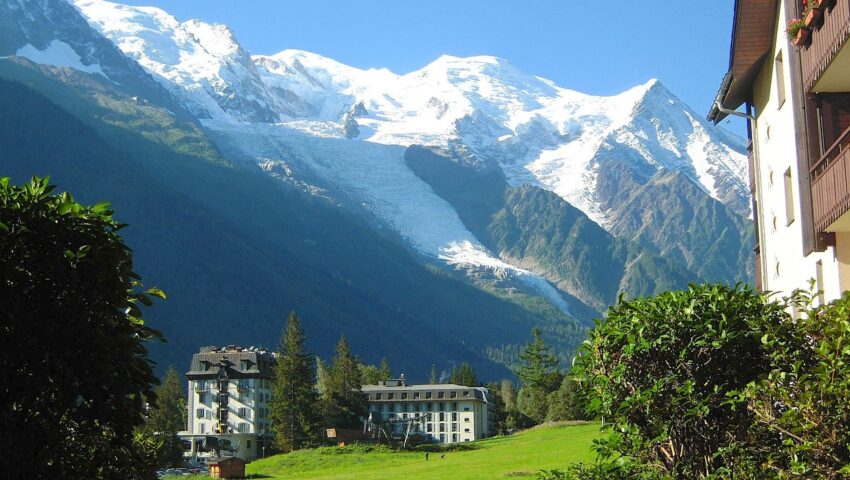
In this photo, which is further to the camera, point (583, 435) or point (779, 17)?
point (583, 435)

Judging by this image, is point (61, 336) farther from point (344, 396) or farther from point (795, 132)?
point (344, 396)

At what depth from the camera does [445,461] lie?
305ft

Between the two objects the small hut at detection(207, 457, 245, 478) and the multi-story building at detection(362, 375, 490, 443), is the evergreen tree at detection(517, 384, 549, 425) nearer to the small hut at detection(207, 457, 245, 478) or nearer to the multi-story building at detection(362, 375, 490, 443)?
the multi-story building at detection(362, 375, 490, 443)

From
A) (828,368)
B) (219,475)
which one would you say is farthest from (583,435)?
(828,368)

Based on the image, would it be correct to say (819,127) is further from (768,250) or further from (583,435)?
(583,435)

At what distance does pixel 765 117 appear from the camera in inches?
1211

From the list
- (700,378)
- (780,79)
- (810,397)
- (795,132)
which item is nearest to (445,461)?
(780,79)

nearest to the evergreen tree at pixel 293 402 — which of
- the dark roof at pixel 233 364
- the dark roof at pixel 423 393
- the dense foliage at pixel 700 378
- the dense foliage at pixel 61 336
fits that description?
the dark roof at pixel 233 364

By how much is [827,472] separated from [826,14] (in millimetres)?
8912

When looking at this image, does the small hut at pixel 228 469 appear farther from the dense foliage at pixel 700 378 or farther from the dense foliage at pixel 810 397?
the dense foliage at pixel 810 397

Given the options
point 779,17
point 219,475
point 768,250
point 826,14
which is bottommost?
point 219,475

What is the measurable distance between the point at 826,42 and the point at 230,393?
155255mm

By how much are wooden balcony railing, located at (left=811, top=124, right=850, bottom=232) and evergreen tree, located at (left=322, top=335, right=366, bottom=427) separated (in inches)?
5171

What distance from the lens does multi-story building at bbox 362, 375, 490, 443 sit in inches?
7180
